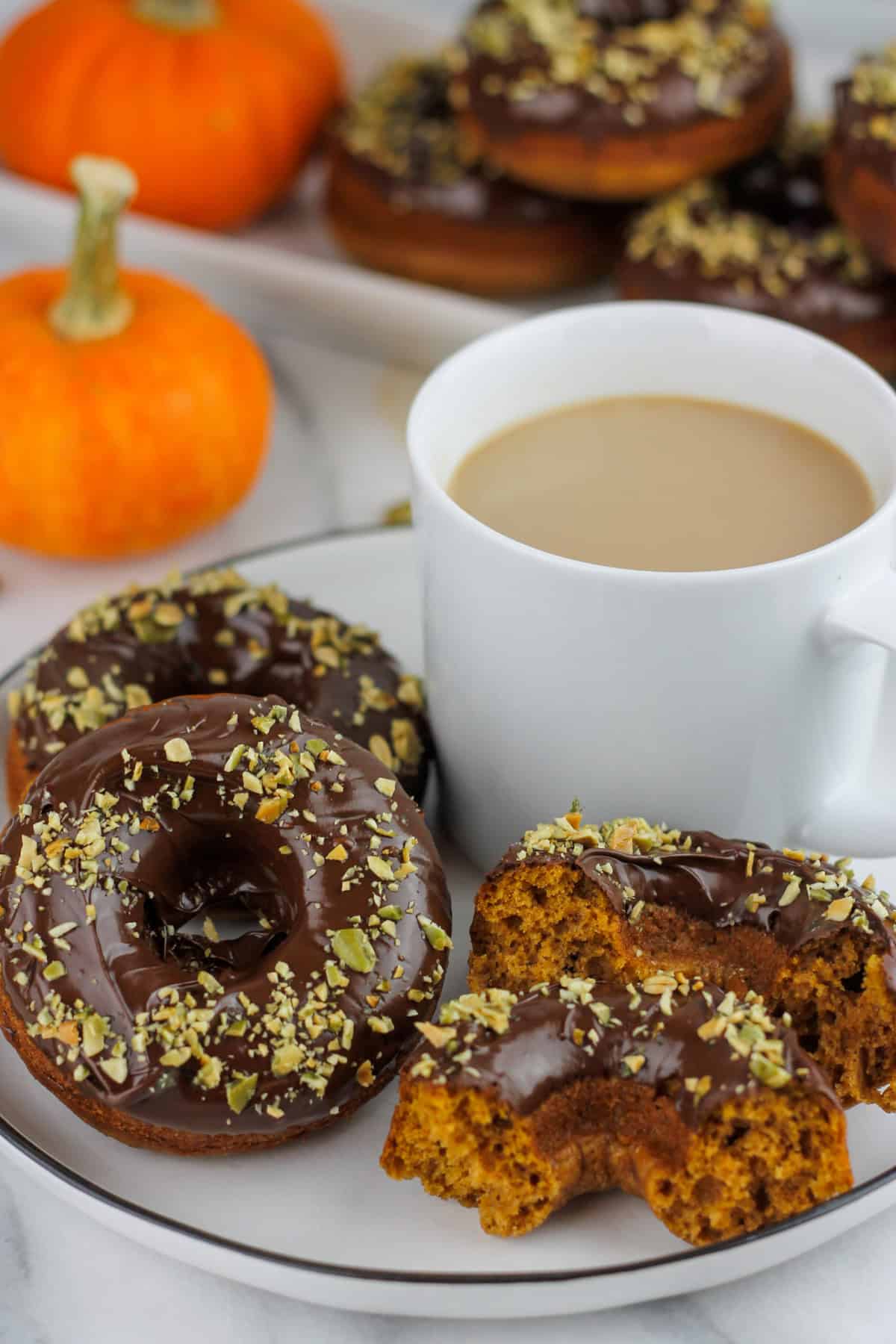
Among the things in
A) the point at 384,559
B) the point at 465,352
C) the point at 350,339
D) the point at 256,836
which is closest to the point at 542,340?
the point at 465,352

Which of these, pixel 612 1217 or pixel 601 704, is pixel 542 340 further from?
pixel 612 1217

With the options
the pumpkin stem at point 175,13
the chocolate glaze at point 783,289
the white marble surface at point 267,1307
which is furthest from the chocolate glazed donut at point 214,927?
the pumpkin stem at point 175,13

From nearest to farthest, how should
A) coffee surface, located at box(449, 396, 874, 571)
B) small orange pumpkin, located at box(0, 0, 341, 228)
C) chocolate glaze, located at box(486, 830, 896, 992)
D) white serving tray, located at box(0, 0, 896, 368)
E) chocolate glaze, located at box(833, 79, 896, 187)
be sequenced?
chocolate glaze, located at box(486, 830, 896, 992), coffee surface, located at box(449, 396, 874, 571), chocolate glaze, located at box(833, 79, 896, 187), white serving tray, located at box(0, 0, 896, 368), small orange pumpkin, located at box(0, 0, 341, 228)

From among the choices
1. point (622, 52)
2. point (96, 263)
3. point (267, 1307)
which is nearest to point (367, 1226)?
point (267, 1307)

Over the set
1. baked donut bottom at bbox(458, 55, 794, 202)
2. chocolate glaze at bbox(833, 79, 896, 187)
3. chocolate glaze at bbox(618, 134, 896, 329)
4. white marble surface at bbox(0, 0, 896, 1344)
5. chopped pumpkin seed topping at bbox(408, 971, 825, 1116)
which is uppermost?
chocolate glaze at bbox(833, 79, 896, 187)

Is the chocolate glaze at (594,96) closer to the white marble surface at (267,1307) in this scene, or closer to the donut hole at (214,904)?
the donut hole at (214,904)

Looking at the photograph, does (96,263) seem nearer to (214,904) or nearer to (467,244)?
(467,244)

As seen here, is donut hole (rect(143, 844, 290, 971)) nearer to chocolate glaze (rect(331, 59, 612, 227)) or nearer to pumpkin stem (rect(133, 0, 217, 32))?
chocolate glaze (rect(331, 59, 612, 227))

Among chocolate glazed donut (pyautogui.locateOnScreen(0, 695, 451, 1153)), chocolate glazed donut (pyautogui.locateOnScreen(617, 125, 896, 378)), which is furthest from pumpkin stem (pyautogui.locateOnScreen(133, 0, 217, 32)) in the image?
chocolate glazed donut (pyautogui.locateOnScreen(0, 695, 451, 1153))
